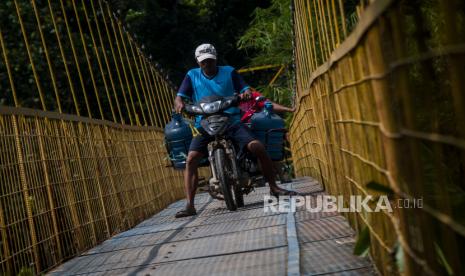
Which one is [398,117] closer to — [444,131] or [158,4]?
[444,131]

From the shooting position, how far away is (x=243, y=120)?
8.03m

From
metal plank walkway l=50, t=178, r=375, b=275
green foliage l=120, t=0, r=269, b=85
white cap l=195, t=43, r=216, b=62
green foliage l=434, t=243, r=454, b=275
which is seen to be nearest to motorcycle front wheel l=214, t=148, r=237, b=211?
metal plank walkway l=50, t=178, r=375, b=275

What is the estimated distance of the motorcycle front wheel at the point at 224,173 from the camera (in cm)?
691

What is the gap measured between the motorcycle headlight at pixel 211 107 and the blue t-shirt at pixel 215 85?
0.19 m

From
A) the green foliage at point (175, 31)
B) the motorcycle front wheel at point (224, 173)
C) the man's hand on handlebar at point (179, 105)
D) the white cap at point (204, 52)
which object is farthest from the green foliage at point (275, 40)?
the motorcycle front wheel at point (224, 173)

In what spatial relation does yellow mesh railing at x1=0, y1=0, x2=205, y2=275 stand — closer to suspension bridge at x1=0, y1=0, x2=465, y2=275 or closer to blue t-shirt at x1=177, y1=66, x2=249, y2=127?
suspension bridge at x1=0, y1=0, x2=465, y2=275

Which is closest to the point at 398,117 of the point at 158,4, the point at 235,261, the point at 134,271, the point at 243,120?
the point at 235,261

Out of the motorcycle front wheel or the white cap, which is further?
the white cap

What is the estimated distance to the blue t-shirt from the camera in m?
7.35

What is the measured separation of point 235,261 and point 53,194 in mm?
1679

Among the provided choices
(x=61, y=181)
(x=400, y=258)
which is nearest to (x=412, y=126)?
(x=400, y=258)

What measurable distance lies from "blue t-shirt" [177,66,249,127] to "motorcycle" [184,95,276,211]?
17 cm

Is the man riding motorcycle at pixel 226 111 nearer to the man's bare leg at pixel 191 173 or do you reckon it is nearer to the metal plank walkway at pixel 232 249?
the man's bare leg at pixel 191 173

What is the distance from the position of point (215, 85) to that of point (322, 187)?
118cm
